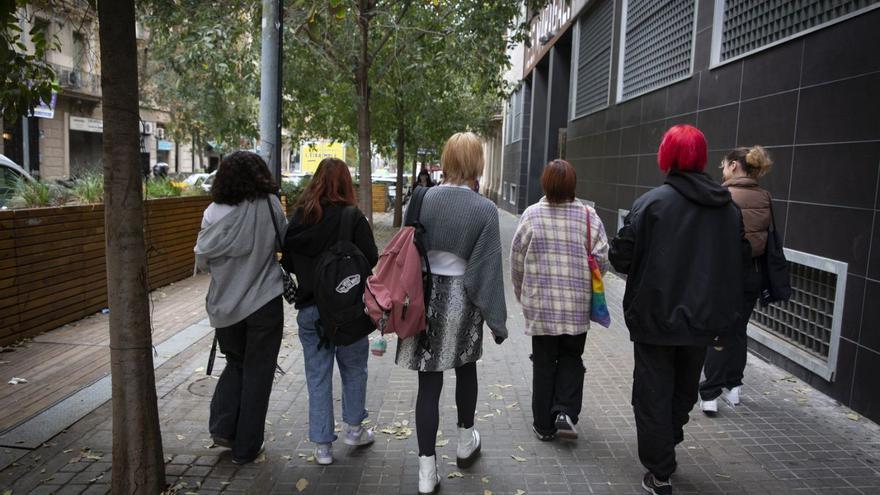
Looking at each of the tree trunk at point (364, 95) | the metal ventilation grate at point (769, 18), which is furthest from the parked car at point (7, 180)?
the metal ventilation grate at point (769, 18)

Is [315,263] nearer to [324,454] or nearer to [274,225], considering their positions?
[274,225]

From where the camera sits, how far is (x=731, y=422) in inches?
183

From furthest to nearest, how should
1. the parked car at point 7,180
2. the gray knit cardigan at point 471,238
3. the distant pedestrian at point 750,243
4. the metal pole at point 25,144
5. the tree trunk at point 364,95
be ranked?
1. the metal pole at point 25,144
2. the tree trunk at point 364,95
3. the parked car at point 7,180
4. the distant pedestrian at point 750,243
5. the gray knit cardigan at point 471,238

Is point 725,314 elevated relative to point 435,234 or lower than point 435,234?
lower

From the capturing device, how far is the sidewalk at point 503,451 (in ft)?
12.0

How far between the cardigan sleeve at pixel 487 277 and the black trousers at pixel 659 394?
79cm

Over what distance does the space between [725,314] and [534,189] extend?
20521mm

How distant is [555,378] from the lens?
14.0 feet

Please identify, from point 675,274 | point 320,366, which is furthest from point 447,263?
Answer: point 675,274

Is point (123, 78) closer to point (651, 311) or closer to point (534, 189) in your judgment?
point (651, 311)

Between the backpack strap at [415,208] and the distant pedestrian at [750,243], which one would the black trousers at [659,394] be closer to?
the distant pedestrian at [750,243]

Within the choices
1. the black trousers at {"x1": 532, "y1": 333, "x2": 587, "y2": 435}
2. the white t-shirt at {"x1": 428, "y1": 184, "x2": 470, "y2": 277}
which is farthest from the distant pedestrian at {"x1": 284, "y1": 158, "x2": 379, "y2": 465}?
the black trousers at {"x1": 532, "y1": 333, "x2": 587, "y2": 435}

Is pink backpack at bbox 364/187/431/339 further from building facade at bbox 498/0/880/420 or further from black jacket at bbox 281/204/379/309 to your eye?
building facade at bbox 498/0/880/420

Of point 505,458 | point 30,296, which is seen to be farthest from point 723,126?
point 30,296
